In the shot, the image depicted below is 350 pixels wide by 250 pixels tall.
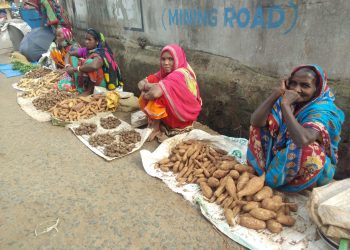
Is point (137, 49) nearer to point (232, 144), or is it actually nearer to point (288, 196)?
point (232, 144)

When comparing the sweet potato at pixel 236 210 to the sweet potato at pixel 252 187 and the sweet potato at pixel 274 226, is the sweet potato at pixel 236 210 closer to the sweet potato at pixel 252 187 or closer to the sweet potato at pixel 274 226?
A: the sweet potato at pixel 252 187

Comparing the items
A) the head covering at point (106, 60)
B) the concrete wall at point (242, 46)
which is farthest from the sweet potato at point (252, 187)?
the head covering at point (106, 60)

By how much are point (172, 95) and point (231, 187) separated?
57.9 inches

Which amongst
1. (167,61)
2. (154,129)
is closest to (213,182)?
(154,129)

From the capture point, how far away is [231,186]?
238 centimetres

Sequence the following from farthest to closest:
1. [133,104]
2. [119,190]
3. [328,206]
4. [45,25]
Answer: [45,25] → [133,104] → [119,190] → [328,206]

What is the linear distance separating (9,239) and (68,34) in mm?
5355

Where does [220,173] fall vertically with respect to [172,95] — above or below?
below

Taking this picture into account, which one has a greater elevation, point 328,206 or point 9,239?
point 328,206

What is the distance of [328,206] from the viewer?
1.78m

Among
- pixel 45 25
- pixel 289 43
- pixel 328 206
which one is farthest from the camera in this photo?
pixel 45 25

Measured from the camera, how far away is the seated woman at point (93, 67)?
4.86 metres

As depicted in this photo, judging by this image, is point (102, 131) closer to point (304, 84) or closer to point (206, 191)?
point (206, 191)

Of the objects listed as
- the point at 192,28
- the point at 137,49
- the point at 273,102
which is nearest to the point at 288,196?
the point at 273,102
